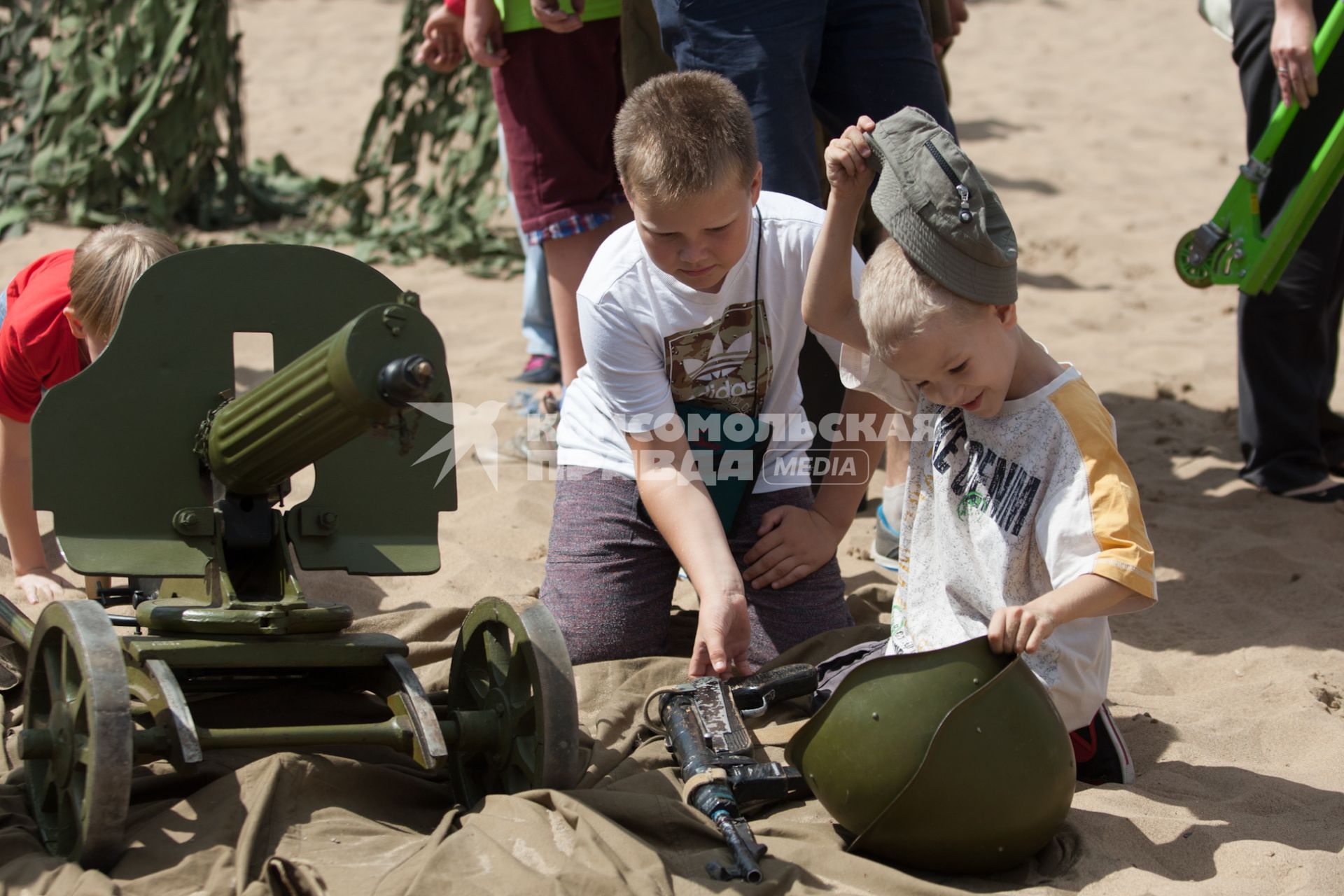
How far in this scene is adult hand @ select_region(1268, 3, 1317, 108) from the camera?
3.56 metres

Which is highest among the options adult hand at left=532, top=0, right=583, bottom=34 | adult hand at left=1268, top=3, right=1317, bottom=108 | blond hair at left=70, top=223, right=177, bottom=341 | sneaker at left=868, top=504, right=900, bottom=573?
adult hand at left=532, top=0, right=583, bottom=34

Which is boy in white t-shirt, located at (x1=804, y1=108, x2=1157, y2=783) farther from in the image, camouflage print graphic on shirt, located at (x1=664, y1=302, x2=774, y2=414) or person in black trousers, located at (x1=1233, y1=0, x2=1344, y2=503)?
person in black trousers, located at (x1=1233, y1=0, x2=1344, y2=503)

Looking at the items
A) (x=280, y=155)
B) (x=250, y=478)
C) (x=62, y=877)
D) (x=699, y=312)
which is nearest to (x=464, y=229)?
(x=280, y=155)

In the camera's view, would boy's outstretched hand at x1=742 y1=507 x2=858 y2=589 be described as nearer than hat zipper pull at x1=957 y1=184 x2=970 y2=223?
No

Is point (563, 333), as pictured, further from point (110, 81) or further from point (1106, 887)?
point (110, 81)

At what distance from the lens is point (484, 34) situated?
4219 mm

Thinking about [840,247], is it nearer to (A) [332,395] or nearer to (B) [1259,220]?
(A) [332,395]

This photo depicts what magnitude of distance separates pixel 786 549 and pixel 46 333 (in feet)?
5.79

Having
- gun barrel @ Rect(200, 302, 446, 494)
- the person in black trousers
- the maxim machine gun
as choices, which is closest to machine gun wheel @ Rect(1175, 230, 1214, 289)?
the person in black trousers

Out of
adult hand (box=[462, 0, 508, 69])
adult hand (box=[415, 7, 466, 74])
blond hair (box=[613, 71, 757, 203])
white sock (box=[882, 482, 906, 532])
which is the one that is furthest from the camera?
adult hand (box=[415, 7, 466, 74])

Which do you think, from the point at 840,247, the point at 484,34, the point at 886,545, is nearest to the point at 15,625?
the point at 840,247

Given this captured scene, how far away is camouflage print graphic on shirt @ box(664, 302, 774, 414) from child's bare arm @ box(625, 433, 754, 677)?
0.15m

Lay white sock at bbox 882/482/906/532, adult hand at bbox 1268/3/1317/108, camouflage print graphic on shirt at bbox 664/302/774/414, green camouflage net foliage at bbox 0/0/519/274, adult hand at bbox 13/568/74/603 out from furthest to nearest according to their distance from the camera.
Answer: green camouflage net foliage at bbox 0/0/519/274 < white sock at bbox 882/482/906/532 < adult hand at bbox 1268/3/1317/108 < adult hand at bbox 13/568/74/603 < camouflage print graphic on shirt at bbox 664/302/774/414

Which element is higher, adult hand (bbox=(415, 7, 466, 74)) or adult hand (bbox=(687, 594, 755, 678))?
adult hand (bbox=(415, 7, 466, 74))
